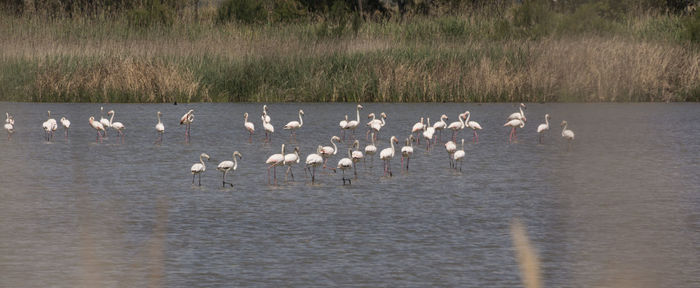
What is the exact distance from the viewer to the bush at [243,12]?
43819 mm

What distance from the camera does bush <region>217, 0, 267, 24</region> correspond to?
4382cm

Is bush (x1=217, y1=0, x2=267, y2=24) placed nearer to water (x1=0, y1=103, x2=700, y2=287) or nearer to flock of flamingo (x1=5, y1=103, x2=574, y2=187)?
flock of flamingo (x1=5, y1=103, x2=574, y2=187)

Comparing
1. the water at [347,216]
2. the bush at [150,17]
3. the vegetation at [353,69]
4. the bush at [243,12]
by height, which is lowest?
the water at [347,216]

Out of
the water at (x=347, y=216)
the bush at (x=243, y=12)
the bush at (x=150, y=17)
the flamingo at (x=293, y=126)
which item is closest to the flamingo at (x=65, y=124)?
the water at (x=347, y=216)

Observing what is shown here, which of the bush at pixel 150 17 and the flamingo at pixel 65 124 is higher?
the bush at pixel 150 17

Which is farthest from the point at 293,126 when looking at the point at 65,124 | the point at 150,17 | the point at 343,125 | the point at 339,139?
the point at 150,17

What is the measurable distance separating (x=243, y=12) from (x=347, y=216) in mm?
32698

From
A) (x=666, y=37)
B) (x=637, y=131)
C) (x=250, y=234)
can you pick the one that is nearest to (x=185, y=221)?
(x=250, y=234)

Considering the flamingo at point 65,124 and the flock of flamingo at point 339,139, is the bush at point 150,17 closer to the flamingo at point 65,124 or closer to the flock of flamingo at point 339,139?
the flamingo at point 65,124

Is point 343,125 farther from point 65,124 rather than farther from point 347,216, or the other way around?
point 347,216

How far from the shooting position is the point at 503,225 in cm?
1151

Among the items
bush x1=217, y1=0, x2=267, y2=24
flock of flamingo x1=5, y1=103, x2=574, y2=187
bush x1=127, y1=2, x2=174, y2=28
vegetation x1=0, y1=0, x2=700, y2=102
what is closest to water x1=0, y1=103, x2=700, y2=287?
flock of flamingo x1=5, y1=103, x2=574, y2=187

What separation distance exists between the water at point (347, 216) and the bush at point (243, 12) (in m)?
Answer: 22.5

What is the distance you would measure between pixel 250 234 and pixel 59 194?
3.93 metres
